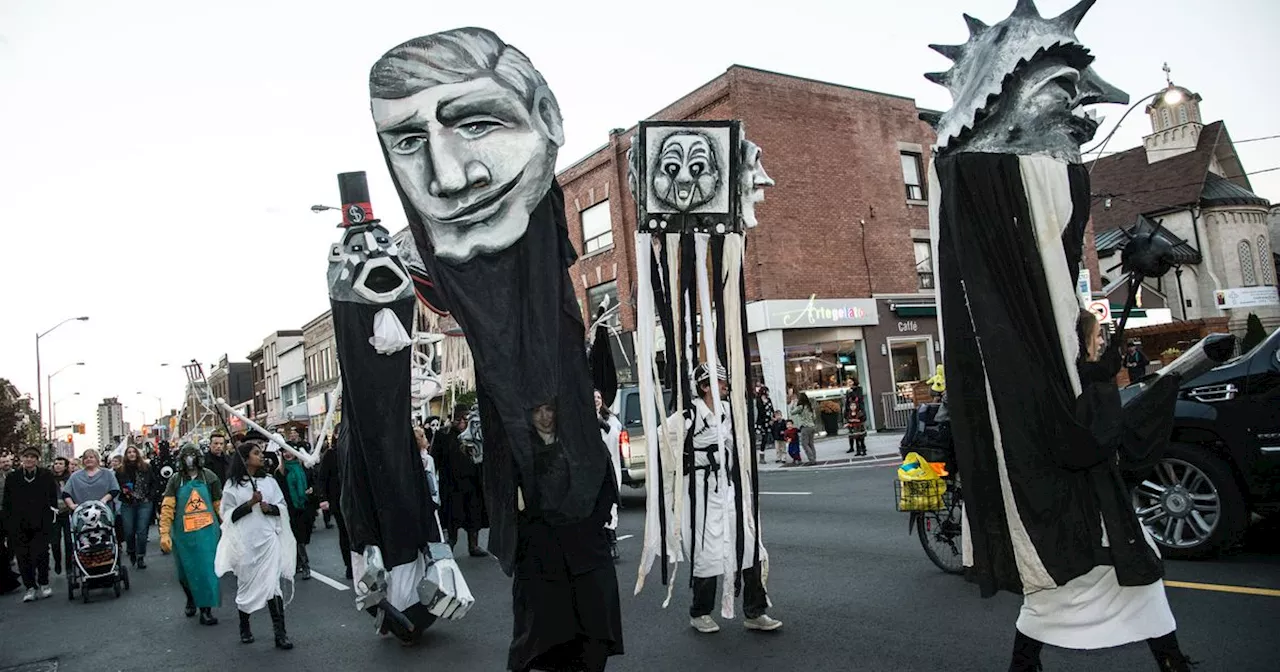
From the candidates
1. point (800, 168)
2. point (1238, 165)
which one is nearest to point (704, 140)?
point (800, 168)

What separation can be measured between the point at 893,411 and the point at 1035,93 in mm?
22541

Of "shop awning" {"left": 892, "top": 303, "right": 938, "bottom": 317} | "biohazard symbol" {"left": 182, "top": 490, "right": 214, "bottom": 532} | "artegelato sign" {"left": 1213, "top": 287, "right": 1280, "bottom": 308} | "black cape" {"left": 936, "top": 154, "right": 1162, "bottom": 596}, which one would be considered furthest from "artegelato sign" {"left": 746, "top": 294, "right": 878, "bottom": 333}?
"artegelato sign" {"left": 1213, "top": 287, "right": 1280, "bottom": 308}

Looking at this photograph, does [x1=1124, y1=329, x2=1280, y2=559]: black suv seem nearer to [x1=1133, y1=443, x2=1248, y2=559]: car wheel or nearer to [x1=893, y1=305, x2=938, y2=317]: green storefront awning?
[x1=1133, y1=443, x2=1248, y2=559]: car wheel

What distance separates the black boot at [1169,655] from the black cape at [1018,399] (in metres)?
0.28

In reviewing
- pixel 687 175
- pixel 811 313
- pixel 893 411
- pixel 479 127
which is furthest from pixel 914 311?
pixel 479 127

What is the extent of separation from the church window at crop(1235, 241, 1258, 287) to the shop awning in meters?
27.4

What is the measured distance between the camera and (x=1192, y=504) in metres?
6.39

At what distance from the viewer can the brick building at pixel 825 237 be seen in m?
24.9

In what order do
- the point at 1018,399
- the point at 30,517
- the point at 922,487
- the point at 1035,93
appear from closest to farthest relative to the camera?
the point at 1018,399, the point at 1035,93, the point at 922,487, the point at 30,517

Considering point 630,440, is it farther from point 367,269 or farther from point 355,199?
point 367,269

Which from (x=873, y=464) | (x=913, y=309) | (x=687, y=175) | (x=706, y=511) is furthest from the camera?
(x=913, y=309)

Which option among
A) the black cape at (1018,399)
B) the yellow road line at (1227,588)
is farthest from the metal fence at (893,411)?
the black cape at (1018,399)

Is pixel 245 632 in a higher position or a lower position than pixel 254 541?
lower

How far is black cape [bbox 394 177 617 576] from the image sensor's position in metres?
3.42
